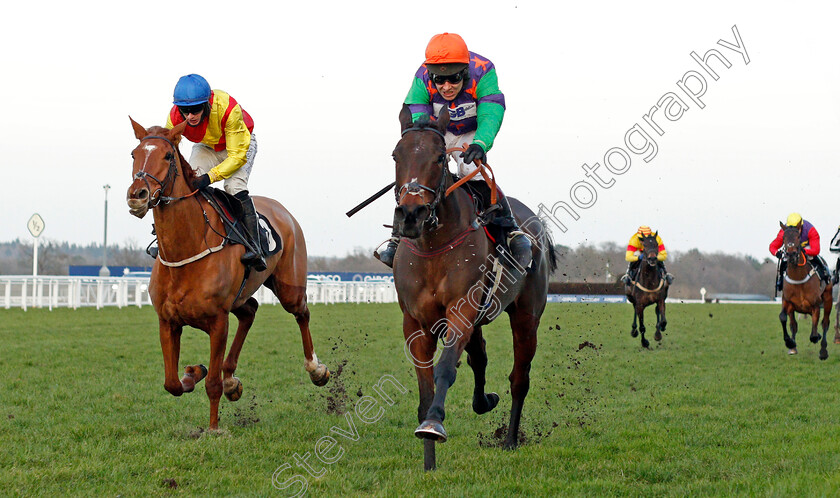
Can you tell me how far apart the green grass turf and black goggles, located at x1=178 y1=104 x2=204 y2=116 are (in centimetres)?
247

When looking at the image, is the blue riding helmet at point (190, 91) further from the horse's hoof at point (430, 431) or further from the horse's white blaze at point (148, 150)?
the horse's hoof at point (430, 431)

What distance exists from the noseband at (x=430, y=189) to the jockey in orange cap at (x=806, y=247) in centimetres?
973

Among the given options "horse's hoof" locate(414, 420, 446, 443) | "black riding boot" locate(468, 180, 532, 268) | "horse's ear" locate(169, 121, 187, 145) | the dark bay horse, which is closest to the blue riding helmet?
"horse's ear" locate(169, 121, 187, 145)

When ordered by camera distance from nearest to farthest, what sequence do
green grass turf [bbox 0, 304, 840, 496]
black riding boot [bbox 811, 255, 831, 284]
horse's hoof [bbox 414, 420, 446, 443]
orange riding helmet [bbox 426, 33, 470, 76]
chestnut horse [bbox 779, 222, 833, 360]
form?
1. horse's hoof [bbox 414, 420, 446, 443]
2. green grass turf [bbox 0, 304, 840, 496]
3. orange riding helmet [bbox 426, 33, 470, 76]
4. chestnut horse [bbox 779, 222, 833, 360]
5. black riding boot [bbox 811, 255, 831, 284]

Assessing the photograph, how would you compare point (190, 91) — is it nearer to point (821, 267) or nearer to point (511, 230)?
point (511, 230)

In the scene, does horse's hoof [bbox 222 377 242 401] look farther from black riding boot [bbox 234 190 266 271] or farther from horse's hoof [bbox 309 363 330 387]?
black riding boot [bbox 234 190 266 271]

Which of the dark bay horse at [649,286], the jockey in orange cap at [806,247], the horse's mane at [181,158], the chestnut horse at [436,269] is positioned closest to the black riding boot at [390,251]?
the chestnut horse at [436,269]

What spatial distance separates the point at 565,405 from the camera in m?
7.78

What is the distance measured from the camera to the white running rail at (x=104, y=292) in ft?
68.6

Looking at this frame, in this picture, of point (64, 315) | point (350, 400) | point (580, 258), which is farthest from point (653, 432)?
point (64, 315)

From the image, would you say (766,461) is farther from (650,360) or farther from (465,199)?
(650,360)

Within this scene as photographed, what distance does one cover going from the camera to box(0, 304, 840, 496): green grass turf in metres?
4.61

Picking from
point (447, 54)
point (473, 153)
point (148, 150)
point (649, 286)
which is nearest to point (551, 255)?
point (473, 153)

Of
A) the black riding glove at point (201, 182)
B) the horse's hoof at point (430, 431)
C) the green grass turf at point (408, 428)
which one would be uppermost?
the black riding glove at point (201, 182)
